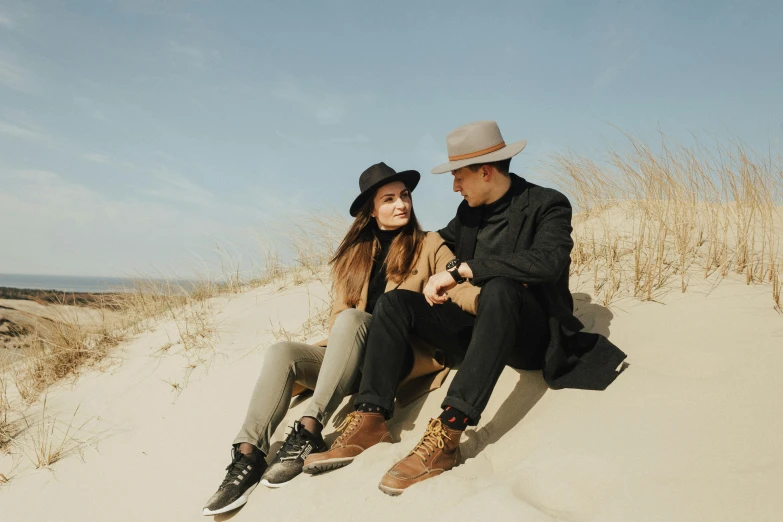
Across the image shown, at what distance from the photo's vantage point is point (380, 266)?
373cm

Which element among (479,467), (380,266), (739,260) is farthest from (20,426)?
(739,260)

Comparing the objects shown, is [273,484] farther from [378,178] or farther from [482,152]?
[482,152]

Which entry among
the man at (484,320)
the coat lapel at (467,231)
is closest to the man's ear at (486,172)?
the man at (484,320)

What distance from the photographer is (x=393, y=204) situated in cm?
362

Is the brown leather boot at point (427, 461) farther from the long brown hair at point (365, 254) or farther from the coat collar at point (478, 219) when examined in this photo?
the long brown hair at point (365, 254)

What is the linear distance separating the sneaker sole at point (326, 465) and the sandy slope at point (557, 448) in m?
0.04

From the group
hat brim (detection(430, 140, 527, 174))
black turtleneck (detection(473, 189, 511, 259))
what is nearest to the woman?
black turtleneck (detection(473, 189, 511, 259))

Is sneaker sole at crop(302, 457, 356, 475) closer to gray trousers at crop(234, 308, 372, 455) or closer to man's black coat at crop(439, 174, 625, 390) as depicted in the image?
gray trousers at crop(234, 308, 372, 455)

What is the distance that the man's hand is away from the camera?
9.37 feet

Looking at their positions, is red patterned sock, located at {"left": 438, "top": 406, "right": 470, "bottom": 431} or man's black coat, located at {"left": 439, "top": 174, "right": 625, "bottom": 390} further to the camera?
man's black coat, located at {"left": 439, "top": 174, "right": 625, "bottom": 390}

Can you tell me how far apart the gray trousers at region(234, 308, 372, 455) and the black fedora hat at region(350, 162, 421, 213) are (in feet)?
2.92

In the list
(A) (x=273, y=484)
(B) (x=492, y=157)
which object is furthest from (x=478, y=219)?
(A) (x=273, y=484)

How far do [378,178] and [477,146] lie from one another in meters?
0.77

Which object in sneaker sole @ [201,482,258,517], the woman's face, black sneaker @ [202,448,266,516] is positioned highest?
the woman's face
